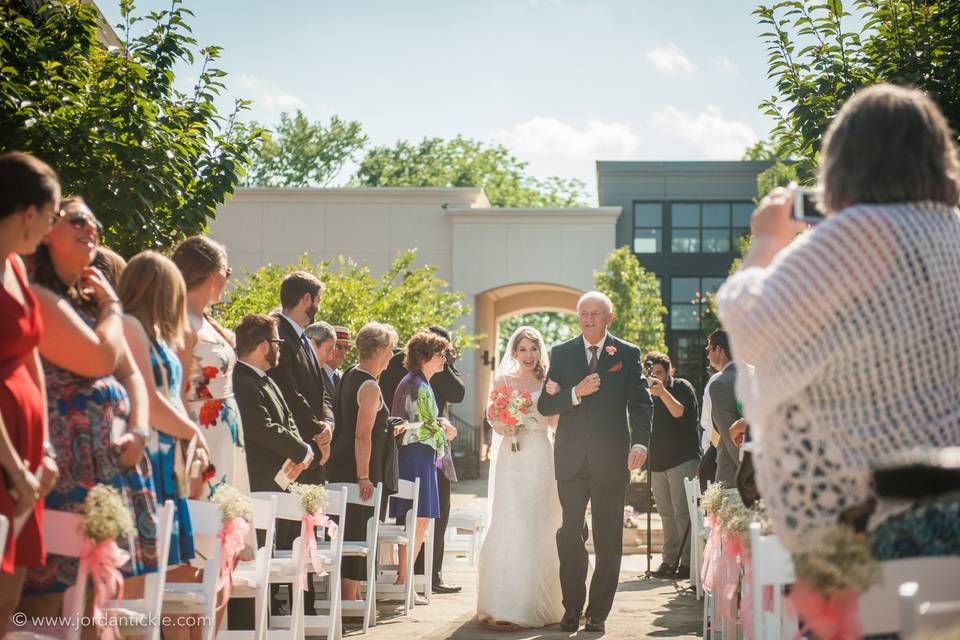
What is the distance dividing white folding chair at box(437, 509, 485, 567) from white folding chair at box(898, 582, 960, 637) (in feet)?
28.6

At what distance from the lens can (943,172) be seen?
2793 mm

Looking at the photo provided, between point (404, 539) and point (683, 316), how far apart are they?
Answer: 1113 inches

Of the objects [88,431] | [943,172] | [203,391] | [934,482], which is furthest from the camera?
[203,391]

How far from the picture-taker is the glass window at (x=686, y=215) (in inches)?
1480

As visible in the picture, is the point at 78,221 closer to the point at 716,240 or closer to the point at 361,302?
the point at 361,302

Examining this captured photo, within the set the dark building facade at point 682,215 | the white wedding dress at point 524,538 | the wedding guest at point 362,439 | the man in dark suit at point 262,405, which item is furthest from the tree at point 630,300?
the man in dark suit at point 262,405

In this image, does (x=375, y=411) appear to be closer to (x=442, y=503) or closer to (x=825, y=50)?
(x=442, y=503)

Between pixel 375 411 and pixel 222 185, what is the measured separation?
279cm

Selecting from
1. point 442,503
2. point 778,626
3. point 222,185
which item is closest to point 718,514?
point 778,626

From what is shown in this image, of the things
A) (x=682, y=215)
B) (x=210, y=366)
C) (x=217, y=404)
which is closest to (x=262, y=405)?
(x=217, y=404)

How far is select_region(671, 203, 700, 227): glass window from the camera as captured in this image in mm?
37594

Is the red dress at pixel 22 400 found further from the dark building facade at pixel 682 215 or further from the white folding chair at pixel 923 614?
the dark building facade at pixel 682 215

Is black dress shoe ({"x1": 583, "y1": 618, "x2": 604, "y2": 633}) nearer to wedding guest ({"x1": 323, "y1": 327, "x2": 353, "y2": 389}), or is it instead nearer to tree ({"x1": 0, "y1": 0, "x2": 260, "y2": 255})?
wedding guest ({"x1": 323, "y1": 327, "x2": 353, "y2": 389})

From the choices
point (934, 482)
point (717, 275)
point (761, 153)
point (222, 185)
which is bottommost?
point (934, 482)
